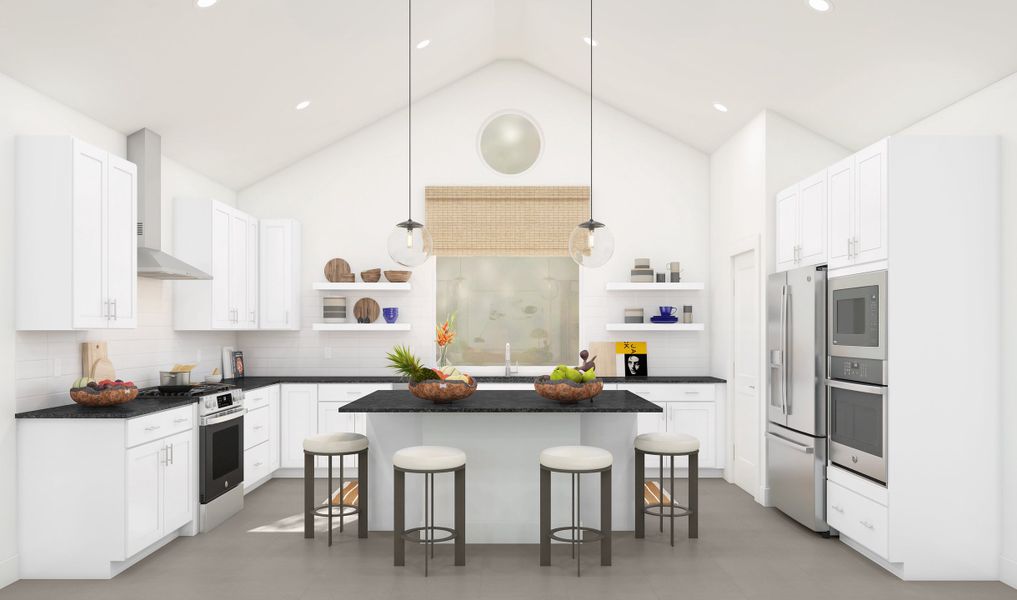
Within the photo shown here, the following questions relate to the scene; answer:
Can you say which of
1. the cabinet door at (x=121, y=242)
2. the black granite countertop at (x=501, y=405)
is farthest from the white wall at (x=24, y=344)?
the black granite countertop at (x=501, y=405)

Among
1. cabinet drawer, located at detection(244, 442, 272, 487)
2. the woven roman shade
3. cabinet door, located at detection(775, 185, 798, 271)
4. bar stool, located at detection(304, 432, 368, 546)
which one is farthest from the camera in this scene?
the woven roman shade

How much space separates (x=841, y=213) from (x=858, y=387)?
1119 millimetres

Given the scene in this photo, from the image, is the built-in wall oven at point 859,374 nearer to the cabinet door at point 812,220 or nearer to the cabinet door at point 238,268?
the cabinet door at point 812,220

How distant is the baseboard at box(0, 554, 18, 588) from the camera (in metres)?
3.58

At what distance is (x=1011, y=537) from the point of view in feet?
11.9

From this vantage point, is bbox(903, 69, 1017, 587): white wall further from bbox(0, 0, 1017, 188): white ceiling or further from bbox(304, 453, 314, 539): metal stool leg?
bbox(304, 453, 314, 539): metal stool leg

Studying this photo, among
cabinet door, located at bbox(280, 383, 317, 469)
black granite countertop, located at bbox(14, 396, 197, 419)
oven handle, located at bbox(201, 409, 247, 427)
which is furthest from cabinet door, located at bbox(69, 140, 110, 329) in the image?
cabinet door, located at bbox(280, 383, 317, 469)

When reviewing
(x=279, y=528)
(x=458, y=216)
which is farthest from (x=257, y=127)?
(x=279, y=528)

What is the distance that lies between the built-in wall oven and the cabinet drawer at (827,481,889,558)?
17 centimetres

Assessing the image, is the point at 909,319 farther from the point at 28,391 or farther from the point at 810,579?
the point at 28,391

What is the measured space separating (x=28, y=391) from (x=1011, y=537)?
222 inches

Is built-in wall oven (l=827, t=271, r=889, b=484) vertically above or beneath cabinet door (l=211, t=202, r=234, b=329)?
beneath

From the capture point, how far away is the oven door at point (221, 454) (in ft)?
15.1

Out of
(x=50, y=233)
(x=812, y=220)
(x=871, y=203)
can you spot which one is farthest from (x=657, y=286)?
(x=50, y=233)
